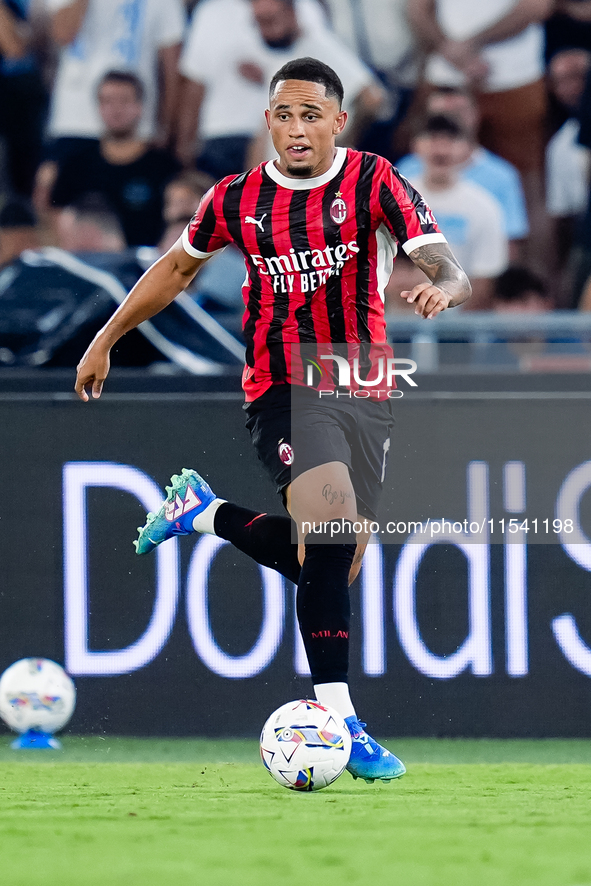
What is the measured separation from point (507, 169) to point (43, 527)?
363 cm

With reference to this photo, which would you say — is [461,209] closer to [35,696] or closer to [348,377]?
[348,377]

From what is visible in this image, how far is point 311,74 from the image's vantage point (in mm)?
3393

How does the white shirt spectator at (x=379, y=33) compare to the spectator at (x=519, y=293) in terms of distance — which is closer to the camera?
the spectator at (x=519, y=293)

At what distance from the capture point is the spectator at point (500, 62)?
6902 mm

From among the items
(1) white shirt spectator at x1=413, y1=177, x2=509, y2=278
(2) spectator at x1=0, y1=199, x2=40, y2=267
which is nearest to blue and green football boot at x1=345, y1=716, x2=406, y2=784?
(1) white shirt spectator at x1=413, y1=177, x2=509, y2=278

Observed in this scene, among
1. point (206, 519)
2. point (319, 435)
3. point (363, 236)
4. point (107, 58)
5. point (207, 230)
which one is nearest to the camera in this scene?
point (319, 435)

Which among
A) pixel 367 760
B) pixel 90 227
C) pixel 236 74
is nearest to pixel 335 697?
pixel 367 760

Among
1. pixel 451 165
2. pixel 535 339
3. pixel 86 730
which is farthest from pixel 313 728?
pixel 451 165

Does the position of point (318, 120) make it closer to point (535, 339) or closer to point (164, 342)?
point (164, 342)

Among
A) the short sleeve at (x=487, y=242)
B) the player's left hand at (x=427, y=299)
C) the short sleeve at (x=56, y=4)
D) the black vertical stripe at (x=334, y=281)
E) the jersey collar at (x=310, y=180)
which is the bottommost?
the player's left hand at (x=427, y=299)

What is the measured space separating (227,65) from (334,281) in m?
3.85

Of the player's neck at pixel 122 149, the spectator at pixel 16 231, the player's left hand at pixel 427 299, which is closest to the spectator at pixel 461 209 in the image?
the player's neck at pixel 122 149

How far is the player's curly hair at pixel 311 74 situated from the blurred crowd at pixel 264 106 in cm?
318

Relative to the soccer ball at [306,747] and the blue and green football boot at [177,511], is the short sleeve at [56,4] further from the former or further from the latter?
the soccer ball at [306,747]
